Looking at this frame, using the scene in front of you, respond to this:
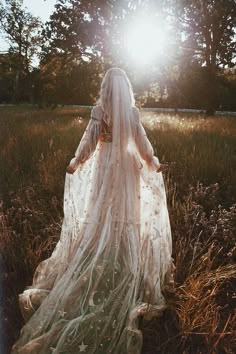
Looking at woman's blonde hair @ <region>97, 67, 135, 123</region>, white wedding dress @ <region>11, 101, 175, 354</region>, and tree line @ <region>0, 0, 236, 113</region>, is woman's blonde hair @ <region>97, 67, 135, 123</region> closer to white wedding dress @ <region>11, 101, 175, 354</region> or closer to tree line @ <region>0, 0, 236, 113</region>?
white wedding dress @ <region>11, 101, 175, 354</region>

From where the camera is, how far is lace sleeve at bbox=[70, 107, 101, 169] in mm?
3371

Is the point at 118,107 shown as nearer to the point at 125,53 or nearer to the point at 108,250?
the point at 108,250

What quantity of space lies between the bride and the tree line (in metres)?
7.74

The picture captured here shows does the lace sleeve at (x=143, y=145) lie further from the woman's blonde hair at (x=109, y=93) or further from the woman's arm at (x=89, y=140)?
the woman's arm at (x=89, y=140)

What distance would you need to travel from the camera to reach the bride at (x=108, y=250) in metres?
2.54

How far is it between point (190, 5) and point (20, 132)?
13068 mm

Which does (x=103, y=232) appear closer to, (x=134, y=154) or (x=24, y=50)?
(x=134, y=154)

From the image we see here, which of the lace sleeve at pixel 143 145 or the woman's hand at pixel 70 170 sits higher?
the lace sleeve at pixel 143 145

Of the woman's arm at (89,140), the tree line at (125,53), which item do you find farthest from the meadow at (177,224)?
the tree line at (125,53)

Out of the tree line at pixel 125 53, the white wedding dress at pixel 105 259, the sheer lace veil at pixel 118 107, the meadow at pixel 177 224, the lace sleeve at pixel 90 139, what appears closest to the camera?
the white wedding dress at pixel 105 259

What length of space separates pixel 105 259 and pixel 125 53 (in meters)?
11.4

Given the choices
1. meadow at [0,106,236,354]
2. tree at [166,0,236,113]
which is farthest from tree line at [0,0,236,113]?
meadow at [0,106,236,354]

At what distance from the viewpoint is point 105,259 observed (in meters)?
3.10

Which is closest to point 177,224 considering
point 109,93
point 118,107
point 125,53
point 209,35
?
point 118,107
